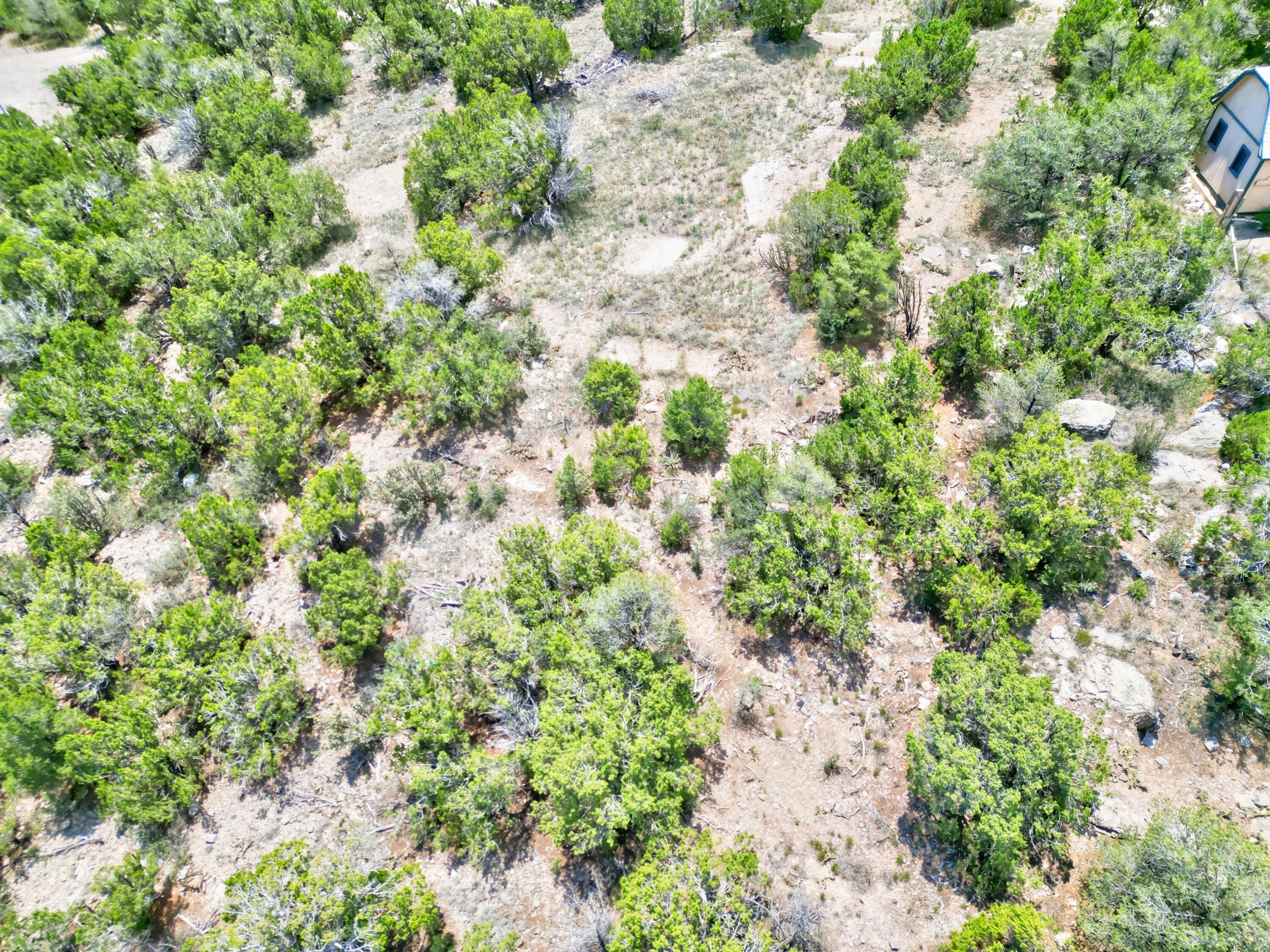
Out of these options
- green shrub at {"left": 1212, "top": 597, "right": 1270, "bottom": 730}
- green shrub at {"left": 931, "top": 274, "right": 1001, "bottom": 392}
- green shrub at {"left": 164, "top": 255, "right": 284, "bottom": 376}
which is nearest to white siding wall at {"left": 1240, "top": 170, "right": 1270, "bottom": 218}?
green shrub at {"left": 931, "top": 274, "right": 1001, "bottom": 392}

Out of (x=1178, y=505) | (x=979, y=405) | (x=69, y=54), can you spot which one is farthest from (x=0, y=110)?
(x=1178, y=505)

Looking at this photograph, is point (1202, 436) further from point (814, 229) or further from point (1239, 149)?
point (814, 229)

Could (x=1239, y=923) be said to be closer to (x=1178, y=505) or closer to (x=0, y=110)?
(x=1178, y=505)

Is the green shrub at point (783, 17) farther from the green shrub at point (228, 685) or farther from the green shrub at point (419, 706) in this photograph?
the green shrub at point (228, 685)

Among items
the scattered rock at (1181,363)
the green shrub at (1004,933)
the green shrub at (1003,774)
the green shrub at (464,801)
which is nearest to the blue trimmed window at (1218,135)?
the scattered rock at (1181,363)

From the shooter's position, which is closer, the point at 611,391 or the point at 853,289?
the point at 611,391

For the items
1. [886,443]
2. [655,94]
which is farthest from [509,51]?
[886,443]
